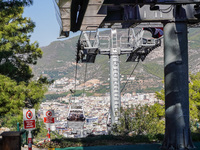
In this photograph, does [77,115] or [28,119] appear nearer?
[28,119]

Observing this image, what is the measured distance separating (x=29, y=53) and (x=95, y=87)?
157279 millimetres

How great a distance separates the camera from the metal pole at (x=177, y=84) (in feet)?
34.0

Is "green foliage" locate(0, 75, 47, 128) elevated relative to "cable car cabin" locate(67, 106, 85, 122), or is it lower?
elevated

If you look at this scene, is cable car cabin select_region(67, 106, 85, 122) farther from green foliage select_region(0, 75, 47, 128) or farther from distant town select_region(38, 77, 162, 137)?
green foliage select_region(0, 75, 47, 128)

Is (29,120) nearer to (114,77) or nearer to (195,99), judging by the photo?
(114,77)

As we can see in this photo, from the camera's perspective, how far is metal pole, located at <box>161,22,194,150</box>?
1038cm

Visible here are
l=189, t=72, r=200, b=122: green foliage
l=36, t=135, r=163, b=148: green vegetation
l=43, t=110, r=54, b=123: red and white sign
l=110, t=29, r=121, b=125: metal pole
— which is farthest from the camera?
l=189, t=72, r=200, b=122: green foliage

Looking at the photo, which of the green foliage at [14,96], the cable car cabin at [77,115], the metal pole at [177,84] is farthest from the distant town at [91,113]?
the metal pole at [177,84]

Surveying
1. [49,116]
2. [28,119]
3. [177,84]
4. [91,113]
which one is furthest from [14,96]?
[91,113]

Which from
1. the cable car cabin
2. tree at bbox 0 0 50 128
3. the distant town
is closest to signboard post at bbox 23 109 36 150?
the distant town

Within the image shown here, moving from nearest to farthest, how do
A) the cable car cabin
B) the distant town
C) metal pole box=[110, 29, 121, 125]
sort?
1. the cable car cabin
2. metal pole box=[110, 29, 121, 125]
3. the distant town

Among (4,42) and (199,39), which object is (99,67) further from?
(4,42)

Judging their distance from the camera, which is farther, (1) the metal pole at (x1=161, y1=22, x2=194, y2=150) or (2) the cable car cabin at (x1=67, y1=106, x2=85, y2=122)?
(2) the cable car cabin at (x1=67, y1=106, x2=85, y2=122)

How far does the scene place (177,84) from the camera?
34.0 feet
